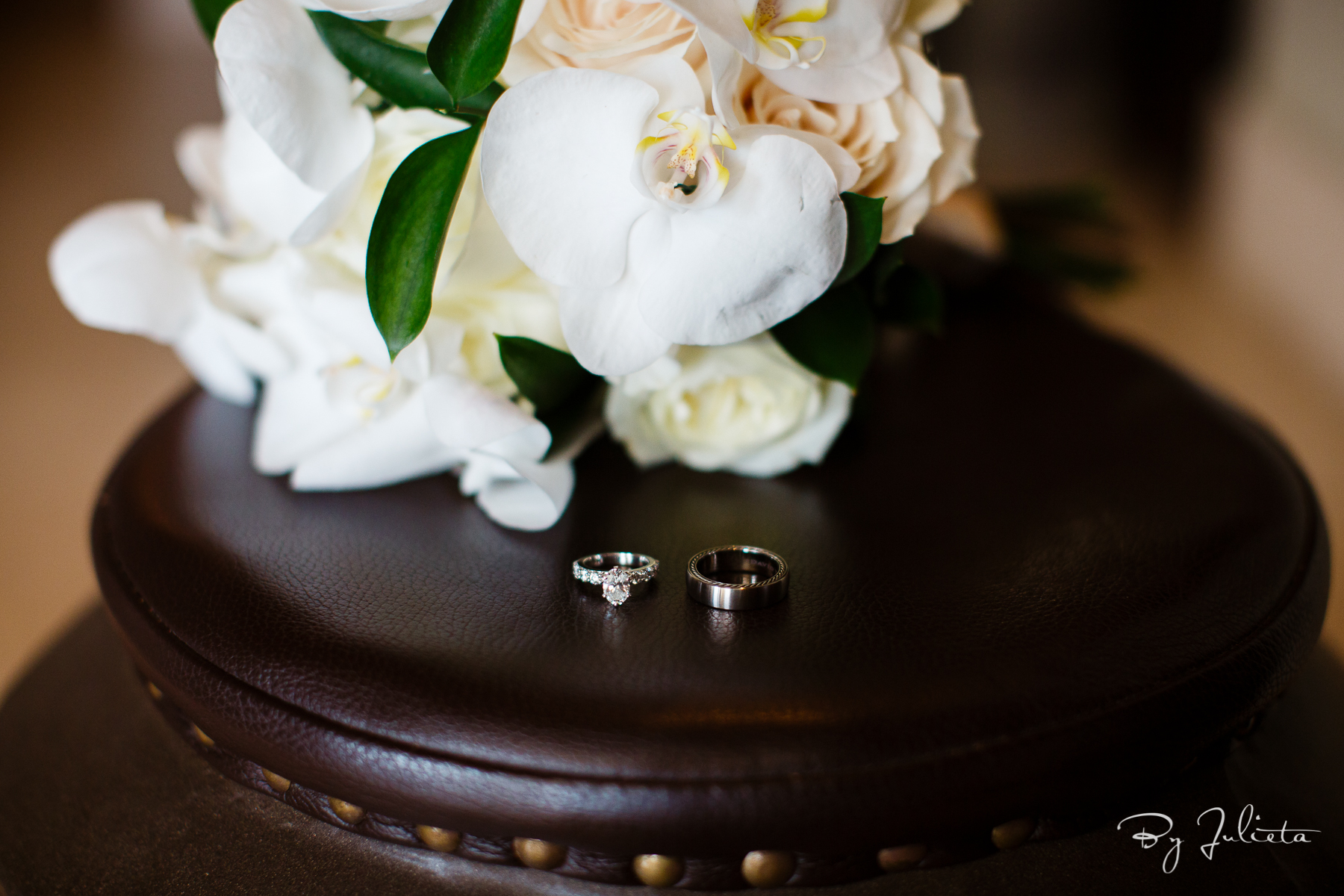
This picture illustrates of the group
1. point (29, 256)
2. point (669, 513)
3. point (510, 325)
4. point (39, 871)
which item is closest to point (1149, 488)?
point (669, 513)

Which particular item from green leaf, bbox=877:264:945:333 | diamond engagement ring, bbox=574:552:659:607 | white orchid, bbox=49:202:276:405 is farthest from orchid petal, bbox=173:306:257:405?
green leaf, bbox=877:264:945:333

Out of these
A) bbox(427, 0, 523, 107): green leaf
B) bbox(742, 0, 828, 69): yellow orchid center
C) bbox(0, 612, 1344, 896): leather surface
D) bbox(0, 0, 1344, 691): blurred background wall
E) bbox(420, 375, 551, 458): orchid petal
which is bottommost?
→ bbox(0, 0, 1344, 691): blurred background wall

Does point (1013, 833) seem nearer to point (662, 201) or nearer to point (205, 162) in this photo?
point (662, 201)

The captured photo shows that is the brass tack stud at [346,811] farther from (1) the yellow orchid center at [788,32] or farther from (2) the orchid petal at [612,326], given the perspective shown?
(1) the yellow orchid center at [788,32]

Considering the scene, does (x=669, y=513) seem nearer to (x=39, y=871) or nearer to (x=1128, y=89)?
(x=39, y=871)

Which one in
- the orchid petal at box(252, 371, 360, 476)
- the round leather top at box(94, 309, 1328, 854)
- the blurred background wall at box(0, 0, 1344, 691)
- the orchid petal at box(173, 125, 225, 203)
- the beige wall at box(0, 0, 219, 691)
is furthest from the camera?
the blurred background wall at box(0, 0, 1344, 691)

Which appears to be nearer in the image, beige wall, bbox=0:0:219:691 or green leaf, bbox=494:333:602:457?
green leaf, bbox=494:333:602:457

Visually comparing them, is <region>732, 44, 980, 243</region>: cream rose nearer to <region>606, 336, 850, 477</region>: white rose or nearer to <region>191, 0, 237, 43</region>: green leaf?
<region>606, 336, 850, 477</region>: white rose
